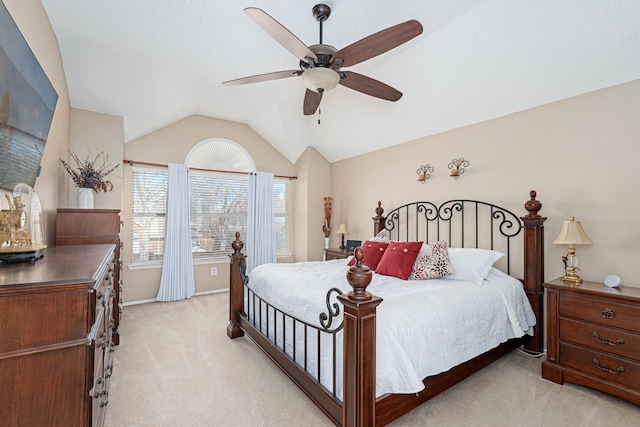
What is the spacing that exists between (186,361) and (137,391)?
489 mm

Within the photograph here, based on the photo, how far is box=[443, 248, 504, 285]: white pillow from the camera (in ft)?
8.94

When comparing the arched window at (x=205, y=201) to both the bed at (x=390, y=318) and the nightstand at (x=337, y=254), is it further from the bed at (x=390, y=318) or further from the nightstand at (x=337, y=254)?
the bed at (x=390, y=318)

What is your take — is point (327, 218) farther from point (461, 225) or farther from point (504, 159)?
point (504, 159)

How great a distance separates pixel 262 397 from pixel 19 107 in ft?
7.46

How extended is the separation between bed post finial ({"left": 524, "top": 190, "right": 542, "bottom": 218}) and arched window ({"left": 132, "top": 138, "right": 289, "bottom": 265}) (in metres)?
3.95

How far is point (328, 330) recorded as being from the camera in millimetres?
1818

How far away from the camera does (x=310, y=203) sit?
18.0ft

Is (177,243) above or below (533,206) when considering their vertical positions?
below

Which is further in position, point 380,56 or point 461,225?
point 461,225

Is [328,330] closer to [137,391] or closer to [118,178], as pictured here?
[137,391]

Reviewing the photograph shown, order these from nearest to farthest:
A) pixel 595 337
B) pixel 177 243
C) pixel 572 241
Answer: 1. pixel 595 337
2. pixel 572 241
3. pixel 177 243

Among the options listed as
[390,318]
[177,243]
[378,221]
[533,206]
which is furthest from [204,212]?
[533,206]

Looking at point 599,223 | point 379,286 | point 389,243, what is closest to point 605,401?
point 599,223

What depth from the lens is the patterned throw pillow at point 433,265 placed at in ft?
9.34
